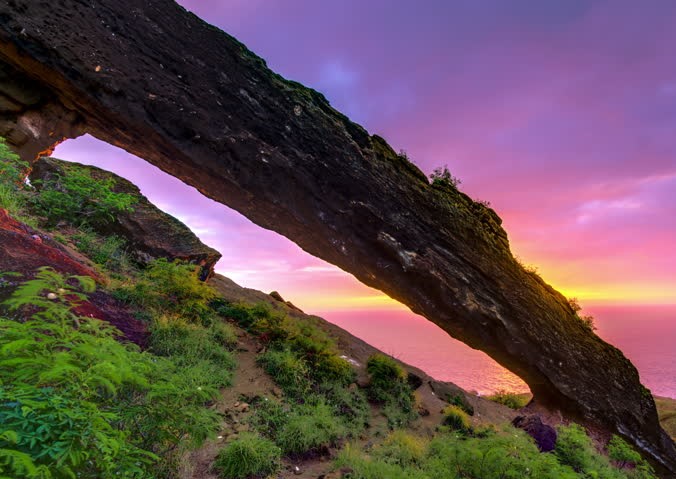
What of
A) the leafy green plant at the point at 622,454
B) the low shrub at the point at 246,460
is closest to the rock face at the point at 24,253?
the low shrub at the point at 246,460

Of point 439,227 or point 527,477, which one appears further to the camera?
point 439,227

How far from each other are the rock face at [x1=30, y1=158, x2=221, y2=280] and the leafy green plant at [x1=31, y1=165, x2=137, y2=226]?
0.45m

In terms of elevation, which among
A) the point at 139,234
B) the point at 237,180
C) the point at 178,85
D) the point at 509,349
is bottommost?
the point at 509,349

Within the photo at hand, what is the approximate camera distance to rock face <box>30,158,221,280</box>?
12258 millimetres

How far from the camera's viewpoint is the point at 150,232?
12.8 meters

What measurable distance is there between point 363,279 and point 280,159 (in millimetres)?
5389

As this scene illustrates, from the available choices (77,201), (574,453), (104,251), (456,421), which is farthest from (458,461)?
(77,201)

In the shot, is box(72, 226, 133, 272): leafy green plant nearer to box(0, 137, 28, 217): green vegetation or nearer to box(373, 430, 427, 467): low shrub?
box(0, 137, 28, 217): green vegetation

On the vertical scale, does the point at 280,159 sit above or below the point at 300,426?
above

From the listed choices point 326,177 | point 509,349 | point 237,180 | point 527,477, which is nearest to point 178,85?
point 237,180

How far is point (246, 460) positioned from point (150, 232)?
1040 centimetres

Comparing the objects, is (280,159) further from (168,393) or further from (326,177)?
(168,393)

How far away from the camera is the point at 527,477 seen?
4.61 meters

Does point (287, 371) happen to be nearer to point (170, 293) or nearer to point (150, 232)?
point (170, 293)
